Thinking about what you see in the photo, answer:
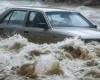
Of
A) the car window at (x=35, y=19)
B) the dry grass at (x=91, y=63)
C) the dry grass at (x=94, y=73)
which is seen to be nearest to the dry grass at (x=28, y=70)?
the dry grass at (x=94, y=73)

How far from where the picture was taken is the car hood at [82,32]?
11045mm

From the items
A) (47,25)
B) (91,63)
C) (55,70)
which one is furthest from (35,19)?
(55,70)

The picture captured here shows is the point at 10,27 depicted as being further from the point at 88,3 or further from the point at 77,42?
the point at 88,3

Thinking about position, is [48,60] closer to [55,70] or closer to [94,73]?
[55,70]

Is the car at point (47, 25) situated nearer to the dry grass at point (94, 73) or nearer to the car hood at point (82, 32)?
the car hood at point (82, 32)

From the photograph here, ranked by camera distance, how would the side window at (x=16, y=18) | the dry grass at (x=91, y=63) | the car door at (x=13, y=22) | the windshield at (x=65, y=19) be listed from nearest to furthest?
the dry grass at (x=91, y=63), the windshield at (x=65, y=19), the car door at (x=13, y=22), the side window at (x=16, y=18)

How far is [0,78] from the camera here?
830cm

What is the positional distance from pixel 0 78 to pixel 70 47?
10.2 ft

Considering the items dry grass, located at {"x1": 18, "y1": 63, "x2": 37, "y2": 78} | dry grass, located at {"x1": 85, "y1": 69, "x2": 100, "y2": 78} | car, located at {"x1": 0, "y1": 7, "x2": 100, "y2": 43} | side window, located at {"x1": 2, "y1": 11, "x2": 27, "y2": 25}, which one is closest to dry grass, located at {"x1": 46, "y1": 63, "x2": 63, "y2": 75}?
dry grass, located at {"x1": 18, "y1": 63, "x2": 37, "y2": 78}

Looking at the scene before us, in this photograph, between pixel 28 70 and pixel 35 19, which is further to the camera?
pixel 35 19

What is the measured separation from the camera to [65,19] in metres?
12.3

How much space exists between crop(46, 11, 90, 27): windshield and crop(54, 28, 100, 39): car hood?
438mm

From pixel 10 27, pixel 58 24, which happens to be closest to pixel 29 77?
pixel 58 24

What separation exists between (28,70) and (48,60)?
511mm
